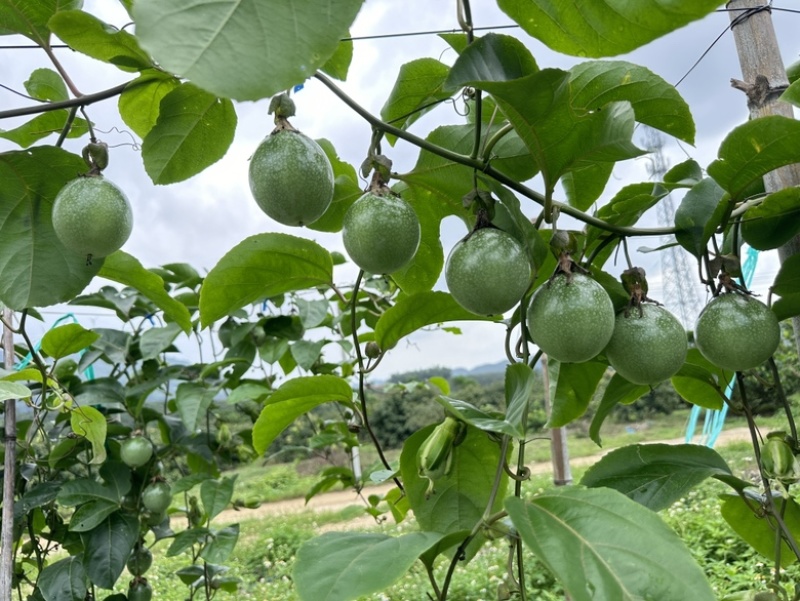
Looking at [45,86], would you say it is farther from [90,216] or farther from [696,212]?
[696,212]

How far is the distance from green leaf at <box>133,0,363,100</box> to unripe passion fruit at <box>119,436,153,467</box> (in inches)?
48.7

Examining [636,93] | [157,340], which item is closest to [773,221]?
[636,93]

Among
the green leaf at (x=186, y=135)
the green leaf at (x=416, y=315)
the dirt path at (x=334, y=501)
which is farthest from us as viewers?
the dirt path at (x=334, y=501)

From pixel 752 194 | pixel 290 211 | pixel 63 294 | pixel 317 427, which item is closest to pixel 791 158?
pixel 752 194

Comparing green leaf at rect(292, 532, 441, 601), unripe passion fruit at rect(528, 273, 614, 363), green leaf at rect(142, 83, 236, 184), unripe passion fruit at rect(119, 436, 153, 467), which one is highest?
green leaf at rect(142, 83, 236, 184)

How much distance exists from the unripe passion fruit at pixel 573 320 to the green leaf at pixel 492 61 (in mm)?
174

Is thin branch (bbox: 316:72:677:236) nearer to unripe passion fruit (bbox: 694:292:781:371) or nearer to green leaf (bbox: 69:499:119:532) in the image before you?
unripe passion fruit (bbox: 694:292:781:371)

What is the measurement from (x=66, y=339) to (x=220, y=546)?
57cm

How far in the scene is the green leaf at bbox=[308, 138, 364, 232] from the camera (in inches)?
27.8

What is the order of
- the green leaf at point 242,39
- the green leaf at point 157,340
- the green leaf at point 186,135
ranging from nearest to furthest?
the green leaf at point 242,39 → the green leaf at point 186,135 → the green leaf at point 157,340

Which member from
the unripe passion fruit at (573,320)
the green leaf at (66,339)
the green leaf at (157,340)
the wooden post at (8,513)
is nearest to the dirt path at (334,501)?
the green leaf at (157,340)

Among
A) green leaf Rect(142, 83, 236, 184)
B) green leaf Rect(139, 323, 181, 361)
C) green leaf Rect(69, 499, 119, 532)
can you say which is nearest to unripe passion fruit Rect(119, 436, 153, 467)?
green leaf Rect(69, 499, 119, 532)

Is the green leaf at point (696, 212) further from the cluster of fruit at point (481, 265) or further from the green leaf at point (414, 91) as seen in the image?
the green leaf at point (414, 91)

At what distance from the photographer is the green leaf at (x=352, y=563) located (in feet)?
1.43
